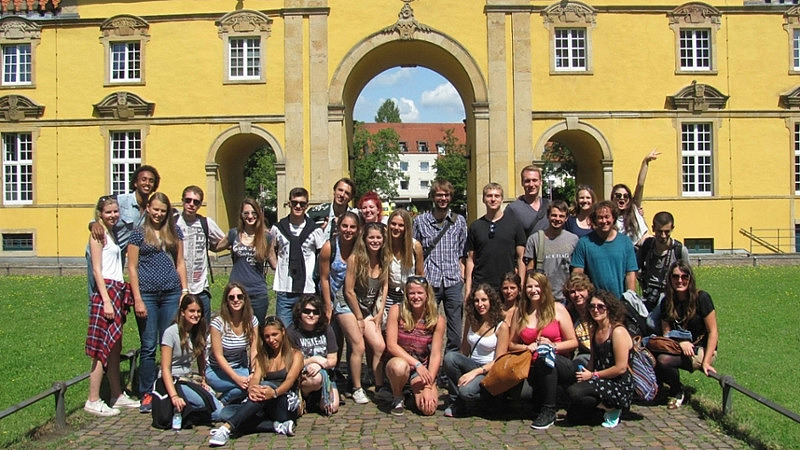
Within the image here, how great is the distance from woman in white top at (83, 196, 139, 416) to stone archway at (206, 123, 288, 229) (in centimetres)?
1872

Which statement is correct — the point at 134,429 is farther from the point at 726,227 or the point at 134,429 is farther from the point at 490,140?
the point at 726,227

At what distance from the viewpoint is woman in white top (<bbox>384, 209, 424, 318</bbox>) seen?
313 inches

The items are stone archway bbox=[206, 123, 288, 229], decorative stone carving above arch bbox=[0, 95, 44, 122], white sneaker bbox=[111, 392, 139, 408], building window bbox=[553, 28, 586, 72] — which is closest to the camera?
white sneaker bbox=[111, 392, 139, 408]

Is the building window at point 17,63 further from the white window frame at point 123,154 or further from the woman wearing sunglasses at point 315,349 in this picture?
the woman wearing sunglasses at point 315,349

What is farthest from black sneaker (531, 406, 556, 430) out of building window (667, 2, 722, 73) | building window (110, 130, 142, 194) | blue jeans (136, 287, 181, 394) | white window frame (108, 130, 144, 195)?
building window (110, 130, 142, 194)

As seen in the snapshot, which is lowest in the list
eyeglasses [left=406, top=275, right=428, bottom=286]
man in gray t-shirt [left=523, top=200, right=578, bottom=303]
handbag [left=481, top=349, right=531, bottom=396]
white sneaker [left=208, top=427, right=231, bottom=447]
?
white sneaker [left=208, top=427, right=231, bottom=447]

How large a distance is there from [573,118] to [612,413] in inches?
803

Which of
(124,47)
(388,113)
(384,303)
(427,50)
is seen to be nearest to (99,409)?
(384,303)

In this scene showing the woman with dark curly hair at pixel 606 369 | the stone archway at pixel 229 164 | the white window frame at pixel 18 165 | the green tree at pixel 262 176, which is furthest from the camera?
the green tree at pixel 262 176

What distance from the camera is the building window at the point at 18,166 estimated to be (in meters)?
27.4

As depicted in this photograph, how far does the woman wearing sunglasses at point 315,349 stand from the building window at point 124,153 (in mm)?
21229

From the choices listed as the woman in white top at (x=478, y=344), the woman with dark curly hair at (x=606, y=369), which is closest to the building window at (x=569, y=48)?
the woman in white top at (x=478, y=344)

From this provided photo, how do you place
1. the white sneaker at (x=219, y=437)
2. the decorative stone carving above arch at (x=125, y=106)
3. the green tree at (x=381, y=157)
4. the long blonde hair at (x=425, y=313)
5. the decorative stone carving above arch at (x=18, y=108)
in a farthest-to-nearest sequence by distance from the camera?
the green tree at (x=381, y=157) < the decorative stone carving above arch at (x=18, y=108) < the decorative stone carving above arch at (x=125, y=106) < the long blonde hair at (x=425, y=313) < the white sneaker at (x=219, y=437)

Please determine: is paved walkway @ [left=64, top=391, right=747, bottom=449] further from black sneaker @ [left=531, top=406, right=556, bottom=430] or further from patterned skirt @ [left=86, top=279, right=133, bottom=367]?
patterned skirt @ [left=86, top=279, right=133, bottom=367]
